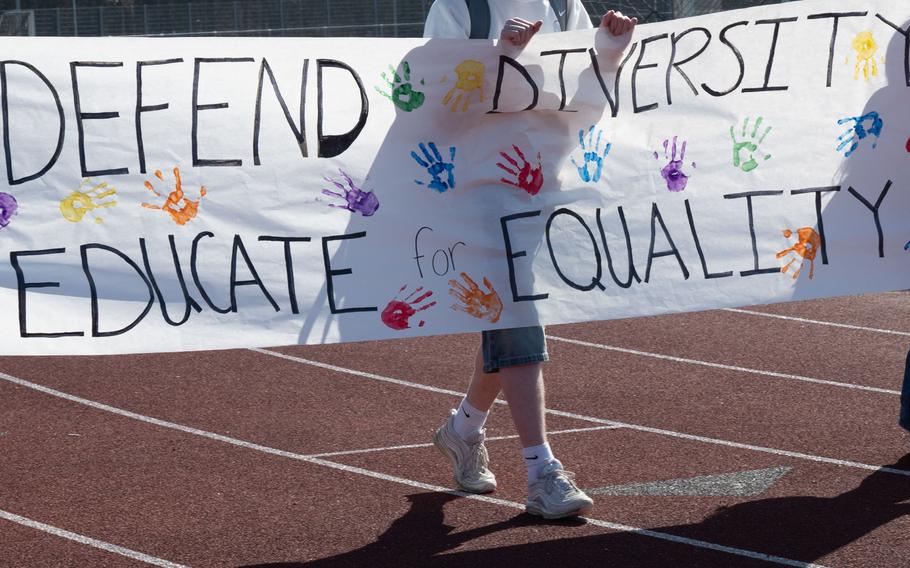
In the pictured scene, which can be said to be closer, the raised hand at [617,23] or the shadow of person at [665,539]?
the shadow of person at [665,539]

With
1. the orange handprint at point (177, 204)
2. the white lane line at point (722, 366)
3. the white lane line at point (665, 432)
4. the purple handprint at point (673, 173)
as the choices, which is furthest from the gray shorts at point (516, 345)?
the white lane line at point (722, 366)

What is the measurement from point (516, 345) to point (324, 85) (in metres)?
1.05

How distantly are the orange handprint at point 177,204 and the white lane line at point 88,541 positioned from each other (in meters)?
1.08

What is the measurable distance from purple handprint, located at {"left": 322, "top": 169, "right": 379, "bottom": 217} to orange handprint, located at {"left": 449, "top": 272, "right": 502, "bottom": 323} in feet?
1.17

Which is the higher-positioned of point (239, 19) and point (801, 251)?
point (239, 19)

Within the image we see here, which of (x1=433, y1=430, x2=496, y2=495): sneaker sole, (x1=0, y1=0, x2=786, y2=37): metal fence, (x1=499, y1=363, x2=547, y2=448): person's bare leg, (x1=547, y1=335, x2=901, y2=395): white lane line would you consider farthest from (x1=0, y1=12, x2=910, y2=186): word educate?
(x1=0, y1=0, x2=786, y2=37): metal fence

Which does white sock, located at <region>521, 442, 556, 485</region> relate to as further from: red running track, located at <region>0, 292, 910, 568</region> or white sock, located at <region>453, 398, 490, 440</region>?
white sock, located at <region>453, 398, 490, 440</region>

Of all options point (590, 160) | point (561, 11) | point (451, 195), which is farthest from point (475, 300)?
point (561, 11)

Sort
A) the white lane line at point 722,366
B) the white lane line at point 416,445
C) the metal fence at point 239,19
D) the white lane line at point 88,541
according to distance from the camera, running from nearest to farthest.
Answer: the white lane line at point 88,541
the white lane line at point 416,445
the white lane line at point 722,366
the metal fence at point 239,19

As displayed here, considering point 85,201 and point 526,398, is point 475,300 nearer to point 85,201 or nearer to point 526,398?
point 526,398

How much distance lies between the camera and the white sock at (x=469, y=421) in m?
4.69

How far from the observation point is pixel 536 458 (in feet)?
14.4

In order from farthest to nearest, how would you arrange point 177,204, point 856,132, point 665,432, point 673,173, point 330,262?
point 665,432 → point 856,132 → point 673,173 → point 330,262 → point 177,204

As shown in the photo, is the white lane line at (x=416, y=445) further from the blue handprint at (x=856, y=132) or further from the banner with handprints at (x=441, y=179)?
the blue handprint at (x=856, y=132)
